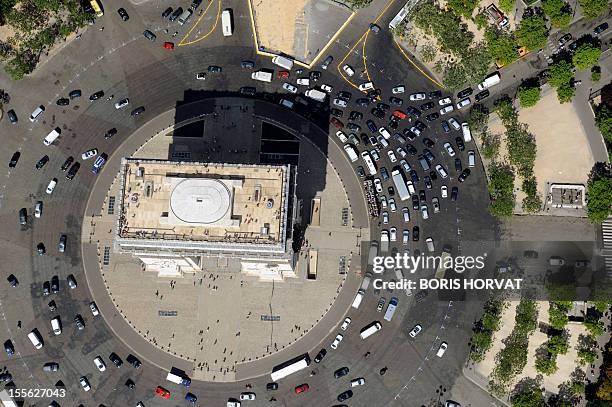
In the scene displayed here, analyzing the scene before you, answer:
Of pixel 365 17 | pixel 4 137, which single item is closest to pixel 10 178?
pixel 4 137

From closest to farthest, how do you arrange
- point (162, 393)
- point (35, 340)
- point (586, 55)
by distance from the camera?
point (162, 393), point (35, 340), point (586, 55)

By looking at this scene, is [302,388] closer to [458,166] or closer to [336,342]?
[336,342]

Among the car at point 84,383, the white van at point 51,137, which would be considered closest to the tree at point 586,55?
the white van at point 51,137

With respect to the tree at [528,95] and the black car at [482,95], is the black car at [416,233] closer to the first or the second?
the black car at [482,95]

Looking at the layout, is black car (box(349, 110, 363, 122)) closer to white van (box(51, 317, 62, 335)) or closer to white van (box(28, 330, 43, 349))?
white van (box(51, 317, 62, 335))

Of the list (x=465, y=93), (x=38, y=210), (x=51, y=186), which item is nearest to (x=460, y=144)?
(x=465, y=93)

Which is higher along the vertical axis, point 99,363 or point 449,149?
point 449,149
